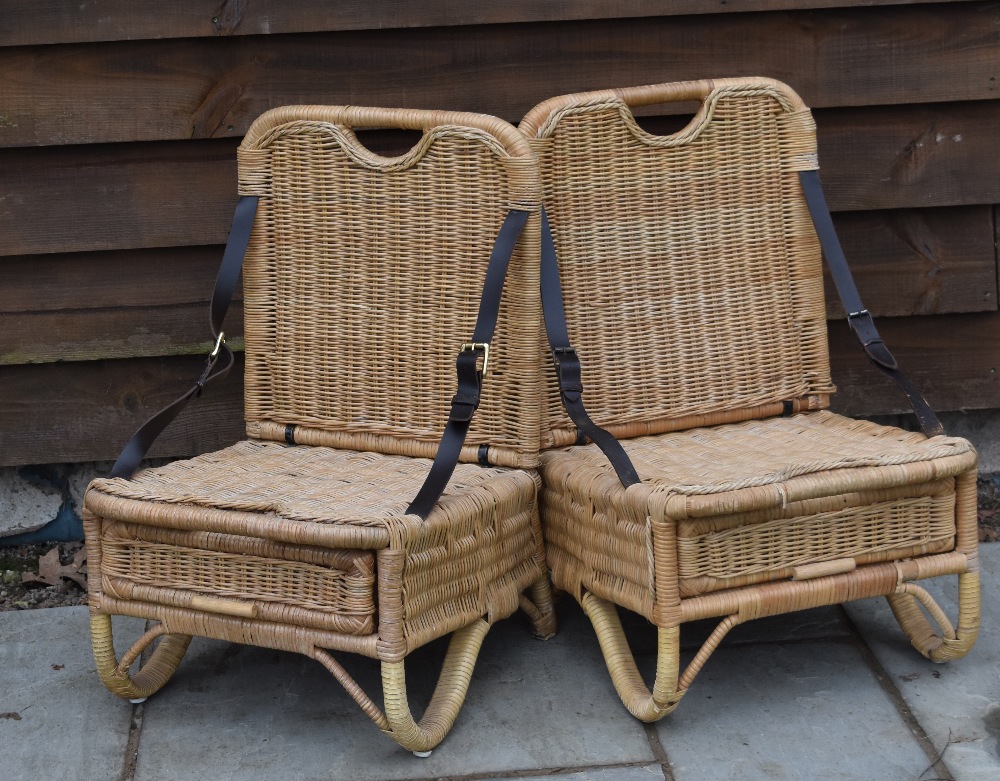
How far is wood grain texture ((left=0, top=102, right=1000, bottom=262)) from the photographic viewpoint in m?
2.95

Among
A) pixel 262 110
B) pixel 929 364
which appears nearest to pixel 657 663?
pixel 929 364

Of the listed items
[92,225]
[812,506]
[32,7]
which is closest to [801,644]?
[812,506]

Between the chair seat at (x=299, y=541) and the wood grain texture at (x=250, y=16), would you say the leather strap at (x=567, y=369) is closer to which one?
the chair seat at (x=299, y=541)

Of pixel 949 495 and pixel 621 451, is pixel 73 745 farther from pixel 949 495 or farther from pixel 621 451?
pixel 949 495

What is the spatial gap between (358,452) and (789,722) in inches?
42.4

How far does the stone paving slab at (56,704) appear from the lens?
228cm

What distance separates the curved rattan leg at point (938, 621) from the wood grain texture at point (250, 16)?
148cm

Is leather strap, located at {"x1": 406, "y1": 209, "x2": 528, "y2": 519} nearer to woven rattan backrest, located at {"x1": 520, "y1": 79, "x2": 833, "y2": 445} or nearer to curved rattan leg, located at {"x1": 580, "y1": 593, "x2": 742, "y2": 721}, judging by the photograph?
woven rattan backrest, located at {"x1": 520, "y1": 79, "x2": 833, "y2": 445}

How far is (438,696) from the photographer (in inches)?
92.7

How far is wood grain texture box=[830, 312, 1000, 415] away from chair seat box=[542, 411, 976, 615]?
0.70 meters

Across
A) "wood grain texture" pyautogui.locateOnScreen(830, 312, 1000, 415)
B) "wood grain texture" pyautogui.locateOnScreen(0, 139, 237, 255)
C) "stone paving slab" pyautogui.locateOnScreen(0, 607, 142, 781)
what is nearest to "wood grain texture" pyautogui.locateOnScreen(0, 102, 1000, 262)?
"wood grain texture" pyautogui.locateOnScreen(0, 139, 237, 255)

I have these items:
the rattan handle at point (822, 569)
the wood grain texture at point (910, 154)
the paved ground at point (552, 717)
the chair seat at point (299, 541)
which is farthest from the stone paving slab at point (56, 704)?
the wood grain texture at point (910, 154)

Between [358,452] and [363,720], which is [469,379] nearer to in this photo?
[358,452]

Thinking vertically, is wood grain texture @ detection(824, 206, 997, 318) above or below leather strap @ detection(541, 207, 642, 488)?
above
